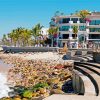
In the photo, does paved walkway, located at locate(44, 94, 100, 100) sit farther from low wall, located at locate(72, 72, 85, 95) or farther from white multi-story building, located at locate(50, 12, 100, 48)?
white multi-story building, located at locate(50, 12, 100, 48)

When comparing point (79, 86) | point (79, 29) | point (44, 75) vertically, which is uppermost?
point (79, 29)

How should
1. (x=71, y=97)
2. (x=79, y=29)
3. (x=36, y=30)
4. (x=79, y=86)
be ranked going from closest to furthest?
(x=71, y=97) < (x=79, y=86) < (x=79, y=29) < (x=36, y=30)

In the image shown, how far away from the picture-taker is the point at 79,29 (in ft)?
292

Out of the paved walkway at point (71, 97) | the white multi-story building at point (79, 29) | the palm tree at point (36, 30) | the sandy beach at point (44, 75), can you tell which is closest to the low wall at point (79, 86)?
the sandy beach at point (44, 75)

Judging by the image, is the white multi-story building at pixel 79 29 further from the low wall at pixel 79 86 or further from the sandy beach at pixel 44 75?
the low wall at pixel 79 86

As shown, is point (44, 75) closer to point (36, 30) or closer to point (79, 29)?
point (79, 29)

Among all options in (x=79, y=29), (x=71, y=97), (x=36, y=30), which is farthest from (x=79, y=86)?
(x=36, y=30)

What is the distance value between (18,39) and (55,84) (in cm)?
8981

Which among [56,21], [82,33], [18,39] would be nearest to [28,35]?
[18,39]

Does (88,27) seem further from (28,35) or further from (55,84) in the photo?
(55,84)

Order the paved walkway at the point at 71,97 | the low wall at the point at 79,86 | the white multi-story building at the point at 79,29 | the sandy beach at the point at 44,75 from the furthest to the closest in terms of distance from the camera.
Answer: the white multi-story building at the point at 79,29 < the sandy beach at the point at 44,75 < the low wall at the point at 79,86 < the paved walkway at the point at 71,97

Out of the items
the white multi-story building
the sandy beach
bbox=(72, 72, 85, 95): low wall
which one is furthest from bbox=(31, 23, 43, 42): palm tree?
bbox=(72, 72, 85, 95): low wall

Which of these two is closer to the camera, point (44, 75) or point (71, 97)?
point (71, 97)

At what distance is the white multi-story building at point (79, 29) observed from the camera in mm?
87562
